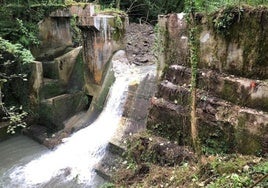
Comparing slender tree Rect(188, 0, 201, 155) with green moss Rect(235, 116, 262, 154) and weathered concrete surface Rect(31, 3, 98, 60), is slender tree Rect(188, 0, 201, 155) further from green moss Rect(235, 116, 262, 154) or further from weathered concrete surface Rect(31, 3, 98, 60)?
weathered concrete surface Rect(31, 3, 98, 60)

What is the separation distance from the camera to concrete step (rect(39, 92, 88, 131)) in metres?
9.05

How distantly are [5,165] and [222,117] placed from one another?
533cm

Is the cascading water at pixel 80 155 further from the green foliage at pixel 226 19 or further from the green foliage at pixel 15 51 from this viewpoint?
the green foliage at pixel 226 19

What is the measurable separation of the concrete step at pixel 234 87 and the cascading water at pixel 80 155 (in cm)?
273

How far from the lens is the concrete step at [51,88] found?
9336 millimetres

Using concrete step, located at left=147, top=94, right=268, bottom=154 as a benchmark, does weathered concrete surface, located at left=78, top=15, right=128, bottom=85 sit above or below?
above

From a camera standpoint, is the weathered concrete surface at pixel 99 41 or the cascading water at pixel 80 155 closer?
the cascading water at pixel 80 155

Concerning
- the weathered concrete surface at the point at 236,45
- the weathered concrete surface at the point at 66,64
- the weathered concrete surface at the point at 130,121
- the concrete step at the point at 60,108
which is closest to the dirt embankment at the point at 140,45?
the weathered concrete surface at the point at 130,121

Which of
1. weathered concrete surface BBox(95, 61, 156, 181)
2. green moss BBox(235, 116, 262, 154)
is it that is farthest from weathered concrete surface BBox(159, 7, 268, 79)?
weathered concrete surface BBox(95, 61, 156, 181)

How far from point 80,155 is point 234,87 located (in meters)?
4.11

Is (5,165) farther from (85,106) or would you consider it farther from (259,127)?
(259,127)

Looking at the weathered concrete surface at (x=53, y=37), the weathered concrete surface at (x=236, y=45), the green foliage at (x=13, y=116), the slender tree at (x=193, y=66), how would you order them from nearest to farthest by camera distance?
the weathered concrete surface at (x=236, y=45) < the slender tree at (x=193, y=66) < the green foliage at (x=13, y=116) < the weathered concrete surface at (x=53, y=37)

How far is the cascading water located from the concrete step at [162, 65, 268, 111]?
273 cm

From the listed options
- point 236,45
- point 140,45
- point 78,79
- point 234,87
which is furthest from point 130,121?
point 140,45
